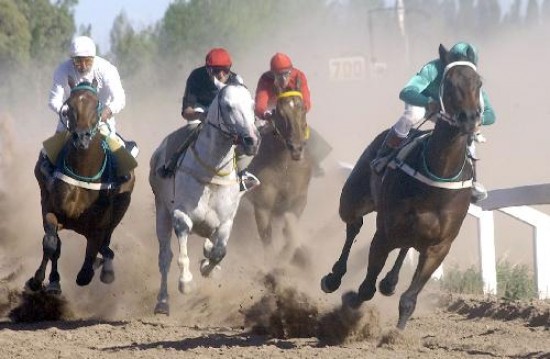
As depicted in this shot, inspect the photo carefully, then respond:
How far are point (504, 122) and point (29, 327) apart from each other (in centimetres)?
4465

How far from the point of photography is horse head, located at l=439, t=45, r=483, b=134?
9976 mm

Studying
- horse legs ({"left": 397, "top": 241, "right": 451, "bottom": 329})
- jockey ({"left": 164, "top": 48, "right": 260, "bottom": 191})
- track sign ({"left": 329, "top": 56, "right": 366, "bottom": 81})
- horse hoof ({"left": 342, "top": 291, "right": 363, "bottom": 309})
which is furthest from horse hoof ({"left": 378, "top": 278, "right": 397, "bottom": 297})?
track sign ({"left": 329, "top": 56, "right": 366, "bottom": 81})

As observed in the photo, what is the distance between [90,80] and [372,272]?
3.54 meters

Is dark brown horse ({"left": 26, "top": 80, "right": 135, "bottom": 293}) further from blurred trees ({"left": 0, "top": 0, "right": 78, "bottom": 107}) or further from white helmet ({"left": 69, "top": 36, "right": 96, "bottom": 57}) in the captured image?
blurred trees ({"left": 0, "top": 0, "right": 78, "bottom": 107})

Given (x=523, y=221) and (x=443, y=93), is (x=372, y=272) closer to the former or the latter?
(x=443, y=93)

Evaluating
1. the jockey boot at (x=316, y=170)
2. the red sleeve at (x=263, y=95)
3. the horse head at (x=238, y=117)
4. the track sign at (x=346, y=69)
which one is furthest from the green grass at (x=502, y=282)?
the track sign at (x=346, y=69)

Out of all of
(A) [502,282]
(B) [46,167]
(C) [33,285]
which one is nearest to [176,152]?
(B) [46,167]

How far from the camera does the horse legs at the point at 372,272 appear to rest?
11.0m

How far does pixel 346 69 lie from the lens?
3925 centimetres

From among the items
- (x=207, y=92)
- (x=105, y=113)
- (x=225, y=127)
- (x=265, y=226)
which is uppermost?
(x=207, y=92)

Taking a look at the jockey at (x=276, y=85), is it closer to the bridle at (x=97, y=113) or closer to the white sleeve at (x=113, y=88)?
the white sleeve at (x=113, y=88)

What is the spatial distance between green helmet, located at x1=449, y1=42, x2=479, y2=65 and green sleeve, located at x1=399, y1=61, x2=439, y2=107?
1.29 feet

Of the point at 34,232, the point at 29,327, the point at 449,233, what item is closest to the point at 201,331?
the point at 29,327

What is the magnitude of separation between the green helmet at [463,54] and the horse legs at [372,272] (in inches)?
63.5
